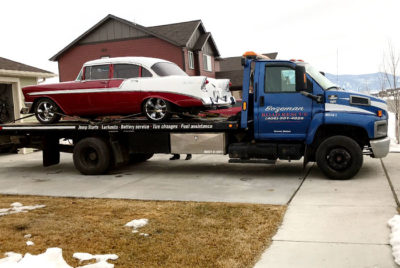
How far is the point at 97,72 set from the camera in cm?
951

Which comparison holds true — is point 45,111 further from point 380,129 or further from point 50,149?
point 380,129

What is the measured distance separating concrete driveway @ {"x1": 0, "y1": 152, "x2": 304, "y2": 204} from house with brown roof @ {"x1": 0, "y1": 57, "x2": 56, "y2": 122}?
16.6 feet

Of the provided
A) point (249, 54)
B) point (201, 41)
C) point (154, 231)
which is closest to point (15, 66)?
point (249, 54)

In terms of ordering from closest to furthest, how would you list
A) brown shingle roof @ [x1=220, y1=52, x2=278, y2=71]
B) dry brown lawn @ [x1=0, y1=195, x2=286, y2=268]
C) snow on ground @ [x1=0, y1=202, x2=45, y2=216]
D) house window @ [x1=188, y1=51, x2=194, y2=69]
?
dry brown lawn @ [x1=0, y1=195, x2=286, y2=268]
snow on ground @ [x1=0, y1=202, x2=45, y2=216]
house window @ [x1=188, y1=51, x2=194, y2=69]
brown shingle roof @ [x1=220, y1=52, x2=278, y2=71]

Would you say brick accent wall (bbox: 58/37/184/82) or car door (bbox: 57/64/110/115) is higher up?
brick accent wall (bbox: 58/37/184/82)

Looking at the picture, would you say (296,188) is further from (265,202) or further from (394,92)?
(394,92)

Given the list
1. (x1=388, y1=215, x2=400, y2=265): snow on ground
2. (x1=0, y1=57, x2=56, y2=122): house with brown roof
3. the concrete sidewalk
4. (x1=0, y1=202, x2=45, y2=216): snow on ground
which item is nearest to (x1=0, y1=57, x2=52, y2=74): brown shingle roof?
(x1=0, y1=57, x2=56, y2=122): house with brown roof

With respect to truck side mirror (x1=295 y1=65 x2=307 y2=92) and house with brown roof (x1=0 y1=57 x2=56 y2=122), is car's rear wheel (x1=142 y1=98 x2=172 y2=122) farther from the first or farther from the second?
house with brown roof (x1=0 y1=57 x2=56 y2=122)

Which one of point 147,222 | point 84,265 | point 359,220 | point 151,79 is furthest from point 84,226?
point 151,79

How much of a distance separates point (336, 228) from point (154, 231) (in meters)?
2.23

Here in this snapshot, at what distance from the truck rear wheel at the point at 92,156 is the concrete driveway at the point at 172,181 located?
230 millimetres

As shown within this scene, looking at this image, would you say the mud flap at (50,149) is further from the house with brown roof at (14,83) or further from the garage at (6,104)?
the garage at (6,104)

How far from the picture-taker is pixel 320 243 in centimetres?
456

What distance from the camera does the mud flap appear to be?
10414 millimetres
